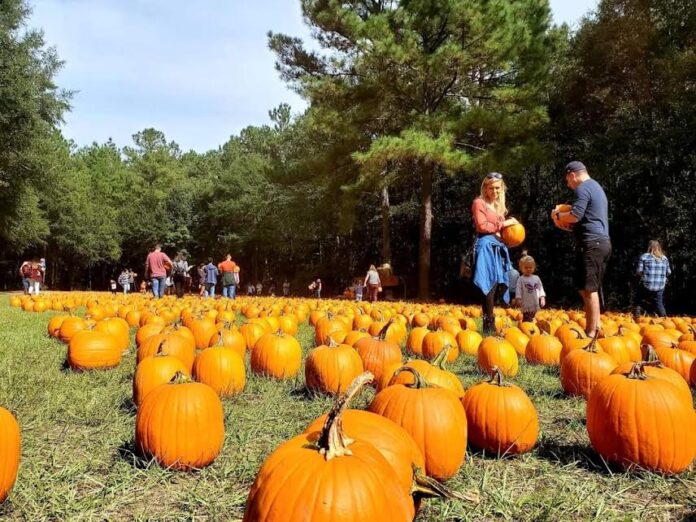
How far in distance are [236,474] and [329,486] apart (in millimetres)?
1346

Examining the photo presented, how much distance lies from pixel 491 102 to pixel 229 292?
1153 centimetres

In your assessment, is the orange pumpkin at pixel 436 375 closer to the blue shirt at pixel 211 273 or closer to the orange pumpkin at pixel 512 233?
the orange pumpkin at pixel 512 233

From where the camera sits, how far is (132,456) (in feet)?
9.57

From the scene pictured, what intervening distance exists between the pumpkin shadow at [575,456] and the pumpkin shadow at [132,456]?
2.04 metres

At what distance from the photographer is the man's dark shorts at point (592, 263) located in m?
6.15

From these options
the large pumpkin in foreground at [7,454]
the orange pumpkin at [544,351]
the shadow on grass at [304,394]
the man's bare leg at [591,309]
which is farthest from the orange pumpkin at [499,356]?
the large pumpkin in foreground at [7,454]

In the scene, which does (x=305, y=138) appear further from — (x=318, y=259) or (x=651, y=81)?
(x=651, y=81)

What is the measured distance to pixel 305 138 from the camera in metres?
35.9

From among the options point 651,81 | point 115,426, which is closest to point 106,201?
point 651,81

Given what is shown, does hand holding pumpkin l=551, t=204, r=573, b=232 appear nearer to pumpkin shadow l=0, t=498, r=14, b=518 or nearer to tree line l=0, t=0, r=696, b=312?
pumpkin shadow l=0, t=498, r=14, b=518

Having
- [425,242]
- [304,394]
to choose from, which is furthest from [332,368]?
[425,242]

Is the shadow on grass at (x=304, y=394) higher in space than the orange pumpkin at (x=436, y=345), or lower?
lower

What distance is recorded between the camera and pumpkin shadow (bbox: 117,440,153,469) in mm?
2819

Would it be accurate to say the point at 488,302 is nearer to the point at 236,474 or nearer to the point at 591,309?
the point at 591,309
